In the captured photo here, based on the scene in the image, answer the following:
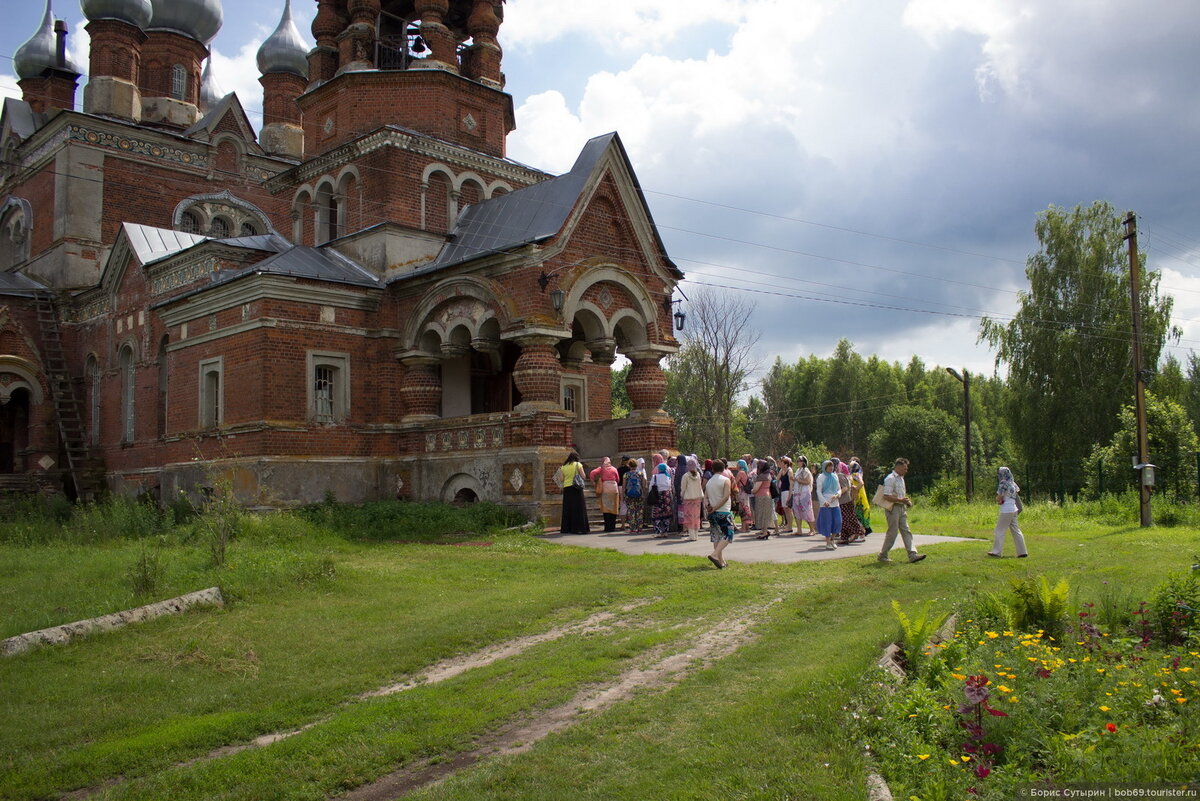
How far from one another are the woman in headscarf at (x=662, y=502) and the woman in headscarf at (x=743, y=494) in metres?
2.14

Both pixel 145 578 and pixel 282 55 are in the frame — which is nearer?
pixel 145 578

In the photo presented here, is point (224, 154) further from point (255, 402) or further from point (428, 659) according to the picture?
point (428, 659)

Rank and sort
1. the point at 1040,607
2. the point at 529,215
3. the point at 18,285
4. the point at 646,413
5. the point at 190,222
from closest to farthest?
the point at 1040,607
the point at 529,215
the point at 646,413
the point at 18,285
the point at 190,222

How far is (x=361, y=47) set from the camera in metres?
24.0

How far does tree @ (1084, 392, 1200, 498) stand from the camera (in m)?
25.2

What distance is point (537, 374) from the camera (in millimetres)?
18859

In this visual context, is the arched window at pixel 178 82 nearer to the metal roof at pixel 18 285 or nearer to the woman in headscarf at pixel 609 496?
the metal roof at pixel 18 285

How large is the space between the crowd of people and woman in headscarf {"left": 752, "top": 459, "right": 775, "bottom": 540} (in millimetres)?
18

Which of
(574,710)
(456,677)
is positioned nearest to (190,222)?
(456,677)

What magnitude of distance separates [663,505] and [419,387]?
6.92 meters

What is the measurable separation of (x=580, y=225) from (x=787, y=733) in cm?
1506

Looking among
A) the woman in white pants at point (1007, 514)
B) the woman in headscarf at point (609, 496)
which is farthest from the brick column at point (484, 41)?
the woman in white pants at point (1007, 514)

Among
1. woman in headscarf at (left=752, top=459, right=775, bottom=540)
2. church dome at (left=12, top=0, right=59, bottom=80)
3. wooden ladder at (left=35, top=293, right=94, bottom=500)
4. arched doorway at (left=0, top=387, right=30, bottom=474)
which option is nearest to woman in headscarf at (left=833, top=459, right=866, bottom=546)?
woman in headscarf at (left=752, top=459, right=775, bottom=540)

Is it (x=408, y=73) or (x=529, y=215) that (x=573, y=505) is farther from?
(x=408, y=73)
